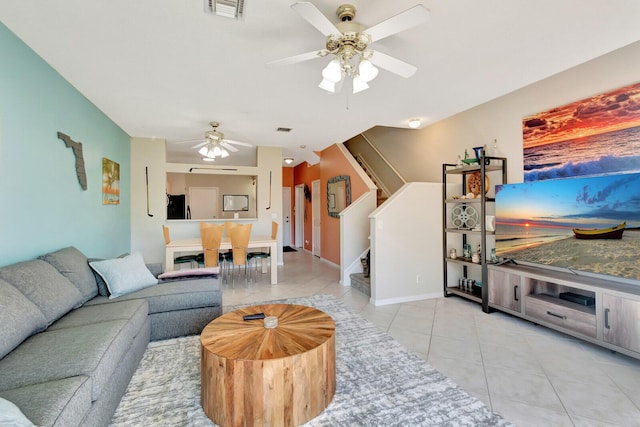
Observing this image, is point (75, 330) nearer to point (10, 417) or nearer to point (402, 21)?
point (10, 417)

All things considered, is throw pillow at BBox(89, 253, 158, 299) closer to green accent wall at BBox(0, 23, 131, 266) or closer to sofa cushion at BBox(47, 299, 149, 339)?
sofa cushion at BBox(47, 299, 149, 339)

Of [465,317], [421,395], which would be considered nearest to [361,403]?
[421,395]

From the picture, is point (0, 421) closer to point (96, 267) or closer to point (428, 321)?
point (96, 267)

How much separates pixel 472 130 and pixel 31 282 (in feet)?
16.3

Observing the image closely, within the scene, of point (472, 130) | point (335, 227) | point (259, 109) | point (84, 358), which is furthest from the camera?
point (335, 227)

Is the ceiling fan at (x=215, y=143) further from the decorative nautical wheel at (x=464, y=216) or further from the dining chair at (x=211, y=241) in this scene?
the decorative nautical wheel at (x=464, y=216)

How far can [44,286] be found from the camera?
206 cm

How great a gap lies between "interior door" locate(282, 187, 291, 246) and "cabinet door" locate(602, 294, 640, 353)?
8061mm

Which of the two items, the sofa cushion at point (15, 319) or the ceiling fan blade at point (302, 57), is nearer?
the sofa cushion at point (15, 319)

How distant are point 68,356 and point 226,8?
221 cm

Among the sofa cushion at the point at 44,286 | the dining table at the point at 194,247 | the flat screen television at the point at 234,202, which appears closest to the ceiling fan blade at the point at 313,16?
the sofa cushion at the point at 44,286

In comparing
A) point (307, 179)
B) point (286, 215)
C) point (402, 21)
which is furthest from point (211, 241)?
point (286, 215)

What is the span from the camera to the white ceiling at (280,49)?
6.41ft

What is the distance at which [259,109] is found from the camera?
391 centimetres
